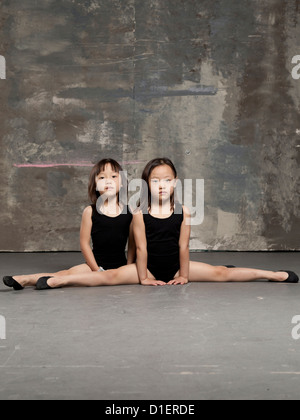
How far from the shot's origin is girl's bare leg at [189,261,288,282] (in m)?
3.96

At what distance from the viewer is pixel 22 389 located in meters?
1.99

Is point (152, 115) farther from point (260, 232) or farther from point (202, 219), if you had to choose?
point (260, 232)

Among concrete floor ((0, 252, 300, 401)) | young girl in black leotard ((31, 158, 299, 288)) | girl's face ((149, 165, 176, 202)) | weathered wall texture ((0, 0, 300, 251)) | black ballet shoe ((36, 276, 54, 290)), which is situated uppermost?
weathered wall texture ((0, 0, 300, 251))

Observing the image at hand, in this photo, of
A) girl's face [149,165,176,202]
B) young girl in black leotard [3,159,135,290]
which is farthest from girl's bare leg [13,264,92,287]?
girl's face [149,165,176,202]

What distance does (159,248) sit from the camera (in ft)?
12.5

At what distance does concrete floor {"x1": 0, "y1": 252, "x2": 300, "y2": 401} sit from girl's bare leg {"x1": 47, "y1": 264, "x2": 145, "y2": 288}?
0.21ft

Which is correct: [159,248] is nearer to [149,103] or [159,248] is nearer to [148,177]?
[148,177]

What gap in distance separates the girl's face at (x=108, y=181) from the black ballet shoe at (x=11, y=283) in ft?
2.65

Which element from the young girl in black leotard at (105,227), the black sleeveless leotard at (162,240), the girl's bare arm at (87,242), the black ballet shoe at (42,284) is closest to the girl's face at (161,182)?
the black sleeveless leotard at (162,240)

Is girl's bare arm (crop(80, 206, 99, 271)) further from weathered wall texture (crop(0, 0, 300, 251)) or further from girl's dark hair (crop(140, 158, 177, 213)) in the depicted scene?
weathered wall texture (crop(0, 0, 300, 251))

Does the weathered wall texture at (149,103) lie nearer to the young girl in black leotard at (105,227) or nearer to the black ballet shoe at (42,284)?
the young girl in black leotard at (105,227)

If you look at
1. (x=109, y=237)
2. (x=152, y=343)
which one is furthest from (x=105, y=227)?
(x=152, y=343)

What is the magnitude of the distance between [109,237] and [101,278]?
0.93ft

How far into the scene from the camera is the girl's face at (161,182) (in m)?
3.86
